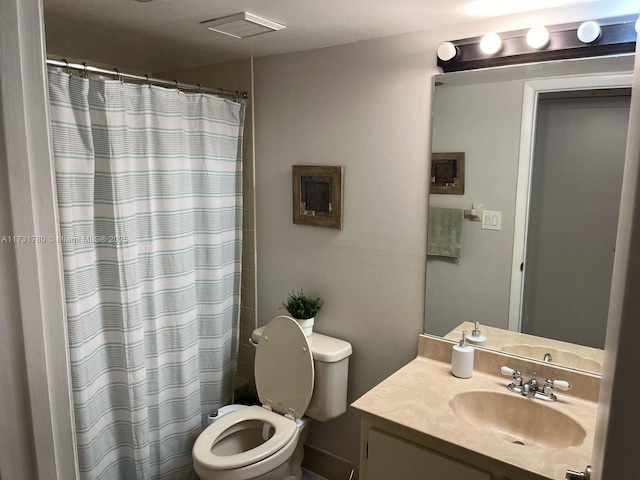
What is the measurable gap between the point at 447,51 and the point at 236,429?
1.94m

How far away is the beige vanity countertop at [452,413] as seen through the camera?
4.51 feet

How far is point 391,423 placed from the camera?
159cm

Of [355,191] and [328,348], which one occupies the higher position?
[355,191]

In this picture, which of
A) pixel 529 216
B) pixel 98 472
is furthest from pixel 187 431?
pixel 529 216

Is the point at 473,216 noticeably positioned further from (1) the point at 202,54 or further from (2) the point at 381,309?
(1) the point at 202,54

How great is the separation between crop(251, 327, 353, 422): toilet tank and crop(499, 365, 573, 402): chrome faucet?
2.50 ft

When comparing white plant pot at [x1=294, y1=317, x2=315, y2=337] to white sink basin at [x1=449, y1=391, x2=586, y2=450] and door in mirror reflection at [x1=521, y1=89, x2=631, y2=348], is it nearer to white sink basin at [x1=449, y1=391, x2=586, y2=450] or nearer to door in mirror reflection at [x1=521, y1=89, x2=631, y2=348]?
white sink basin at [x1=449, y1=391, x2=586, y2=450]

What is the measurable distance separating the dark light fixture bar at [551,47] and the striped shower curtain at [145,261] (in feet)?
3.91

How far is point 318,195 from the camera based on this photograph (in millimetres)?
2389

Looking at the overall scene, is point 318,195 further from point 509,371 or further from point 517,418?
point 517,418

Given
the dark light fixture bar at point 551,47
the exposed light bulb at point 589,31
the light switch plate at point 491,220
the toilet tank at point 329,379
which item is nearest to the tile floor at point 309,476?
the toilet tank at point 329,379

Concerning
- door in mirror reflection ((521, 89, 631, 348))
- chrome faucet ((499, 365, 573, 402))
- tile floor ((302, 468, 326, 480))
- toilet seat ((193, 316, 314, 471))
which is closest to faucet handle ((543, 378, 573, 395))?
chrome faucet ((499, 365, 573, 402))

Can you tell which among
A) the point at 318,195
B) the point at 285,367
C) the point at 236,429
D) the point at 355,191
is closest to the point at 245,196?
the point at 318,195

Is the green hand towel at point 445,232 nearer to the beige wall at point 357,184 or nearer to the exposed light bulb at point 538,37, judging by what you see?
the beige wall at point 357,184
